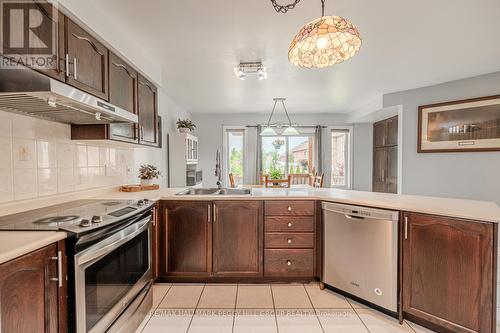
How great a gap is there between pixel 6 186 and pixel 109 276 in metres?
0.85

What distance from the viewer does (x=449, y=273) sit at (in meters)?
1.59

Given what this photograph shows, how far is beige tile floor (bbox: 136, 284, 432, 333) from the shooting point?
5.74 ft

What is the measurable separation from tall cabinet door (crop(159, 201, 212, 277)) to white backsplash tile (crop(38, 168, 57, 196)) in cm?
84

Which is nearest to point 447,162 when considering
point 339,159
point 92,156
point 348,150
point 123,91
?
point 348,150

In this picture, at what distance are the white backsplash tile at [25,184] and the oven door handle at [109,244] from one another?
0.73m

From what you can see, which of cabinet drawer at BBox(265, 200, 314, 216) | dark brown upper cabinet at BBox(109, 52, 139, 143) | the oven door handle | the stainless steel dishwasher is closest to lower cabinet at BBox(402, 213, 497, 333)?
the stainless steel dishwasher

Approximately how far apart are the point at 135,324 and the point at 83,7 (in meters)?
2.18

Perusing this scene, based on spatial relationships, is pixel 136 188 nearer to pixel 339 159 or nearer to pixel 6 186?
pixel 6 186

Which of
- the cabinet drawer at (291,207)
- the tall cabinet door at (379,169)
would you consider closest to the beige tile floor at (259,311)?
the cabinet drawer at (291,207)

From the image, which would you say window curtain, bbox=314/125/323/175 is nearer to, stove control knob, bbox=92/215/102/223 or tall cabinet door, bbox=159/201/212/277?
tall cabinet door, bbox=159/201/212/277

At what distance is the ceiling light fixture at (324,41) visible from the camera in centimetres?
130

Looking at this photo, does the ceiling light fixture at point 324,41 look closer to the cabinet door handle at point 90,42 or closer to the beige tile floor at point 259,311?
the cabinet door handle at point 90,42

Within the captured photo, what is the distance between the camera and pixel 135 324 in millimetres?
1653

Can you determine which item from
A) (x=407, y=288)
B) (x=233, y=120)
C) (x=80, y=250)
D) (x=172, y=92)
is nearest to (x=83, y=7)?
(x=80, y=250)
